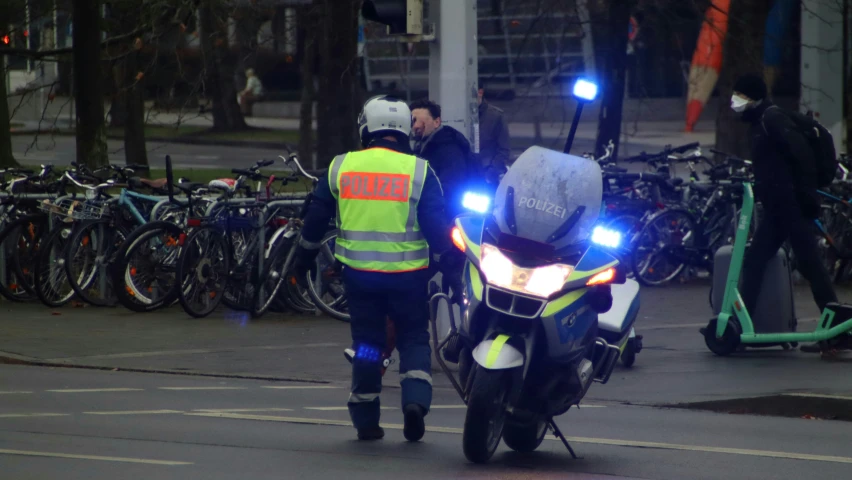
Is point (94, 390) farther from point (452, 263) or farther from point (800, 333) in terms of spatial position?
point (800, 333)

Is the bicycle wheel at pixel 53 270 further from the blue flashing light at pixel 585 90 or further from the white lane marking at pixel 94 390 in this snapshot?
the blue flashing light at pixel 585 90

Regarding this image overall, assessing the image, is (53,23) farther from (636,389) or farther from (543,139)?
(543,139)

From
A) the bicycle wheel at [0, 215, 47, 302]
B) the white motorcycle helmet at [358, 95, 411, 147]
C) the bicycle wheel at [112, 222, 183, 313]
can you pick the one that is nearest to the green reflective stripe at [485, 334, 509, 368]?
the white motorcycle helmet at [358, 95, 411, 147]

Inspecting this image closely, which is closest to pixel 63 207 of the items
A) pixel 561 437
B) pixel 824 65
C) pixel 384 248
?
pixel 384 248

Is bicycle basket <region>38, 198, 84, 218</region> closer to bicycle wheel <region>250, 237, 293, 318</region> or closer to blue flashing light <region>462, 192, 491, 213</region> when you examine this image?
bicycle wheel <region>250, 237, 293, 318</region>

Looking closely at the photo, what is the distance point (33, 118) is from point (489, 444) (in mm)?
39721

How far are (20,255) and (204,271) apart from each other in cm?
211

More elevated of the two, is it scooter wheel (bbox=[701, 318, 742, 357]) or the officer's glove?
the officer's glove

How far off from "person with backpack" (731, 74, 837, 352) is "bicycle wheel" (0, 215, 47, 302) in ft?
21.8

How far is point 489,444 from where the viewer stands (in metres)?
6.78

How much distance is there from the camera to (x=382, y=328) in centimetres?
746

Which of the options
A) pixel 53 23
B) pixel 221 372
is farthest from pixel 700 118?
pixel 221 372

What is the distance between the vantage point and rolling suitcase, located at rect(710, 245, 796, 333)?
35.1 ft

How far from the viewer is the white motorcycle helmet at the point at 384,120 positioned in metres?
7.46
